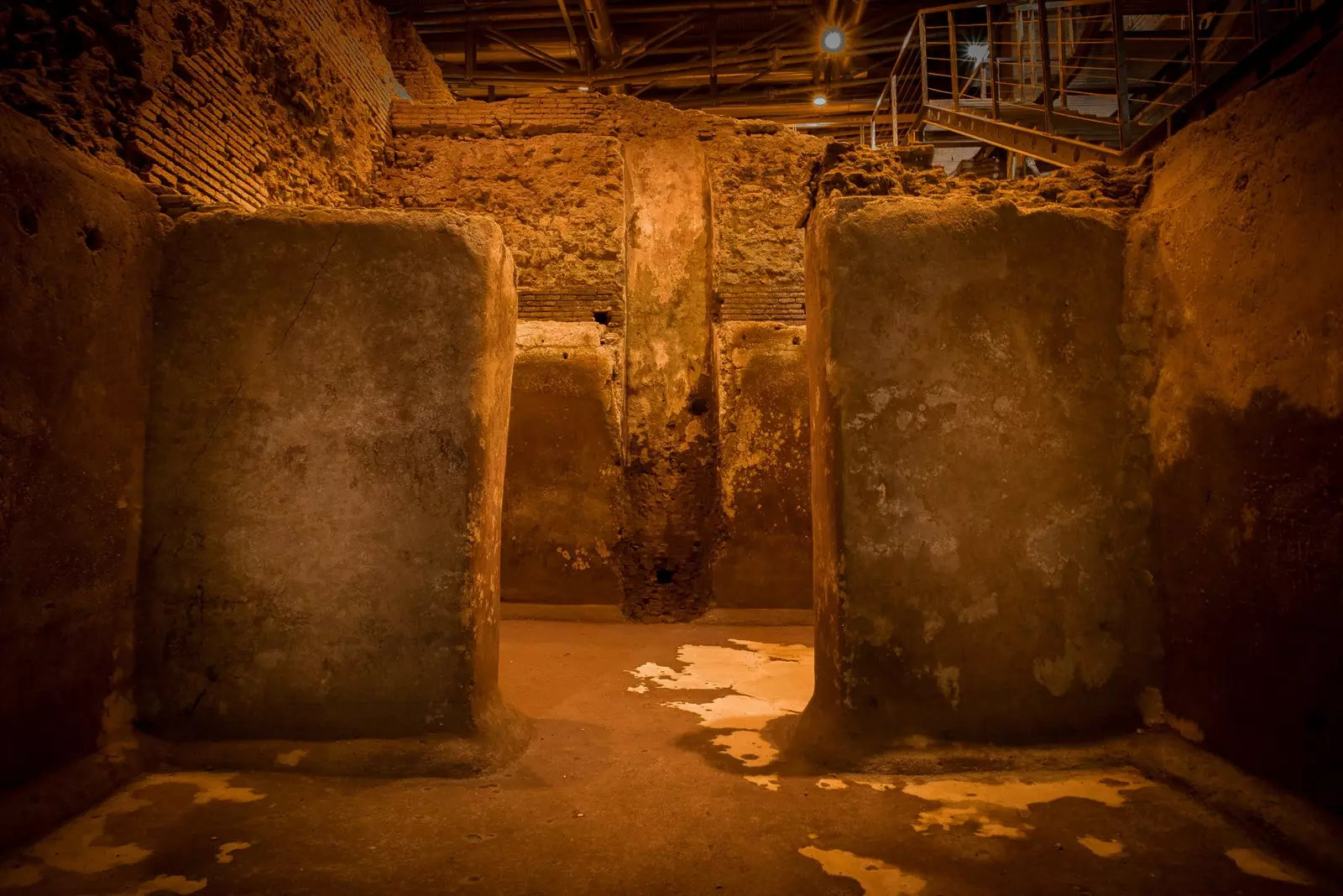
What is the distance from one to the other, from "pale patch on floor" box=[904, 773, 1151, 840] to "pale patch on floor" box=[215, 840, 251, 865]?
88.2 inches

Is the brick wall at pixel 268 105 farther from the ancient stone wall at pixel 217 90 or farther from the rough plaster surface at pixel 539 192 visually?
the rough plaster surface at pixel 539 192

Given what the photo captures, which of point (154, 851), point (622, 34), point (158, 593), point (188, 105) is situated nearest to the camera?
point (154, 851)

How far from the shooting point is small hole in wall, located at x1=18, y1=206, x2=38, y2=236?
94.8 inches

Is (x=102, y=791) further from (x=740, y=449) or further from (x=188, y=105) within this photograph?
(x=740, y=449)

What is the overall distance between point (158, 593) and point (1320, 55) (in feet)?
15.5

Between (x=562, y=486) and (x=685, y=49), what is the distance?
7.71m

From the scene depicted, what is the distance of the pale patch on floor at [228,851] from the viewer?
220 cm

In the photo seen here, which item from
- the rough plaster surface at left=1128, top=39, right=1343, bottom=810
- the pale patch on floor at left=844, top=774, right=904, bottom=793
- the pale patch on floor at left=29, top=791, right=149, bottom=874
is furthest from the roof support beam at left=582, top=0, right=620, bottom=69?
the pale patch on floor at left=29, top=791, right=149, bottom=874

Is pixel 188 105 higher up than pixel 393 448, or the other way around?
pixel 188 105

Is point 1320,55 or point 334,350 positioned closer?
point 1320,55

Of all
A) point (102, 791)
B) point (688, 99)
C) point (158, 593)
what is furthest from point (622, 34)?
point (102, 791)

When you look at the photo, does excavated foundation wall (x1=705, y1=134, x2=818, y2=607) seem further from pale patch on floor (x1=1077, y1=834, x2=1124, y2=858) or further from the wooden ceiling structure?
the wooden ceiling structure

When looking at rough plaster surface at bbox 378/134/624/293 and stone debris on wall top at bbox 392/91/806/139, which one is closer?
rough plaster surface at bbox 378/134/624/293

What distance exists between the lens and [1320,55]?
2.27 m
